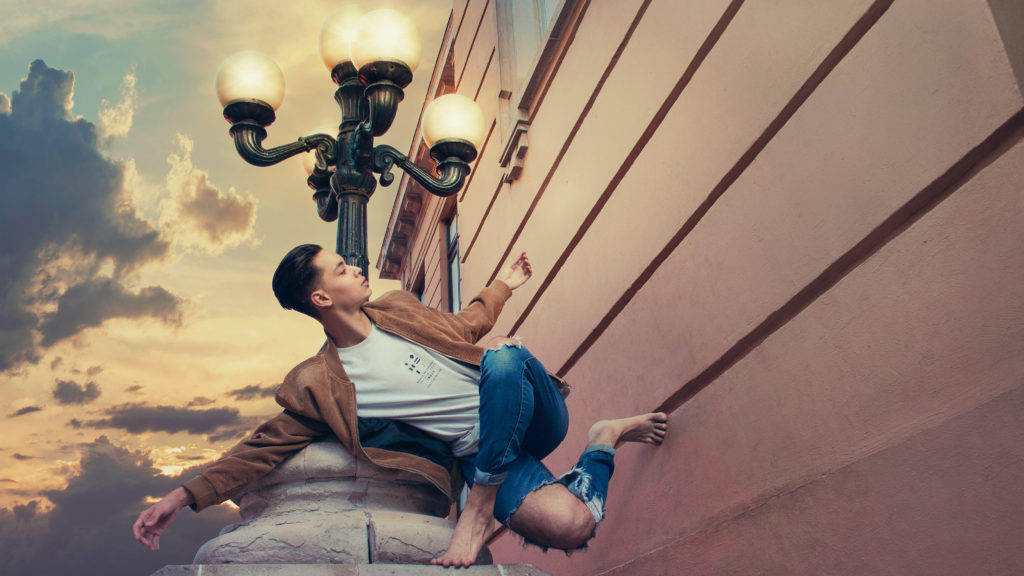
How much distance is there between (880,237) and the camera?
7.54ft

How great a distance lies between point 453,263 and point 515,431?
22.0 ft

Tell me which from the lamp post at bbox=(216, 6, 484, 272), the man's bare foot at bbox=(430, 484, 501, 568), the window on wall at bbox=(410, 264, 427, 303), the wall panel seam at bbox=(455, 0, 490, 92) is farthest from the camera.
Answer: the window on wall at bbox=(410, 264, 427, 303)

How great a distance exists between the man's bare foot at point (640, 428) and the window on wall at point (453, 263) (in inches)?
222

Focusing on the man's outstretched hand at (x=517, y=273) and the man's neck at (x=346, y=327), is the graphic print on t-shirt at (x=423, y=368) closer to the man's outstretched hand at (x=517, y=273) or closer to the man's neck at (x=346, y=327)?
the man's neck at (x=346, y=327)

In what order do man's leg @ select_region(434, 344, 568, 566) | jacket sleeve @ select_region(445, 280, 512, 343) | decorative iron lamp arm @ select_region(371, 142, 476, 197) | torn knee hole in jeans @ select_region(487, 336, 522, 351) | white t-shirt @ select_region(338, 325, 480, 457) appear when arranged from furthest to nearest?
1. decorative iron lamp arm @ select_region(371, 142, 476, 197)
2. jacket sleeve @ select_region(445, 280, 512, 343)
3. white t-shirt @ select_region(338, 325, 480, 457)
4. torn knee hole in jeans @ select_region(487, 336, 522, 351)
5. man's leg @ select_region(434, 344, 568, 566)

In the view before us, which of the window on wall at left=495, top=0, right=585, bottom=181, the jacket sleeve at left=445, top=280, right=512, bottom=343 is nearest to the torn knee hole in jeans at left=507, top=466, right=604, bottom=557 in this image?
the jacket sleeve at left=445, top=280, right=512, bottom=343

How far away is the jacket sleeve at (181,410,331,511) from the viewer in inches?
113

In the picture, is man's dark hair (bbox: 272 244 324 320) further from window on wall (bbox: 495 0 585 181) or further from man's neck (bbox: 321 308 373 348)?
window on wall (bbox: 495 0 585 181)

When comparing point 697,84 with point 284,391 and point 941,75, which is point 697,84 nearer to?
point 941,75

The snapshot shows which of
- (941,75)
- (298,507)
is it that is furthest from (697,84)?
(298,507)

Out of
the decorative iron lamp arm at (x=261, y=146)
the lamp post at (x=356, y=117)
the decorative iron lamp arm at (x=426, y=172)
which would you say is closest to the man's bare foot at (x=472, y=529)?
the lamp post at (x=356, y=117)

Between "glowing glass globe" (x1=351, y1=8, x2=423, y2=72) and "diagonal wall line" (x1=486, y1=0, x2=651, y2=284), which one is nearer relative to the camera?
"diagonal wall line" (x1=486, y1=0, x2=651, y2=284)

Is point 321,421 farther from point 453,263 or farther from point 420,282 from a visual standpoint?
point 420,282

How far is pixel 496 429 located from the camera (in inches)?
107
